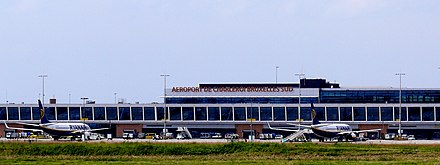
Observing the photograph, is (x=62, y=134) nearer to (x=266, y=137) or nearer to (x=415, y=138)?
(x=266, y=137)

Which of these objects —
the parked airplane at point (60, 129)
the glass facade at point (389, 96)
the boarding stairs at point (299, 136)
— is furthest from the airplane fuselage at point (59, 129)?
the glass facade at point (389, 96)

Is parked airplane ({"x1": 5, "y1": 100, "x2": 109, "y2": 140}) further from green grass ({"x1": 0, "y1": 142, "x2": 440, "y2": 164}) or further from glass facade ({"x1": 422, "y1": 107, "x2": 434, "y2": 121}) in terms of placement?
glass facade ({"x1": 422, "y1": 107, "x2": 434, "y2": 121})

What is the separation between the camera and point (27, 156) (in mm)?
124062

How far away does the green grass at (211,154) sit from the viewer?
109625mm

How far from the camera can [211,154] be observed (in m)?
124

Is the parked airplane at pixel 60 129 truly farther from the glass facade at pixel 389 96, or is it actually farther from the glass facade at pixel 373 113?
the glass facade at pixel 373 113

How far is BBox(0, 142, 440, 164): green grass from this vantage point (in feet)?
360

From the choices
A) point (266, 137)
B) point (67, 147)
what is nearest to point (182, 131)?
point (266, 137)

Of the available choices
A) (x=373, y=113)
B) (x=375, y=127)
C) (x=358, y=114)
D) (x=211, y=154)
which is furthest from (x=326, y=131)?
(x=211, y=154)

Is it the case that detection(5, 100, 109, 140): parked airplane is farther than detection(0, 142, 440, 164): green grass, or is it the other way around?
detection(5, 100, 109, 140): parked airplane

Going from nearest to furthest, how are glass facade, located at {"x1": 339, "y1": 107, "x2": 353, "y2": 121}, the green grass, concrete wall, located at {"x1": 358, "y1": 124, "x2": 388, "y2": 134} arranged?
the green grass < concrete wall, located at {"x1": 358, "y1": 124, "x2": 388, "y2": 134} < glass facade, located at {"x1": 339, "y1": 107, "x2": 353, "y2": 121}

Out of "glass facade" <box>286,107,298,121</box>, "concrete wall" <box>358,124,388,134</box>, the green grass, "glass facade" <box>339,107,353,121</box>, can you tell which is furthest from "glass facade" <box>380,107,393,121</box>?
the green grass

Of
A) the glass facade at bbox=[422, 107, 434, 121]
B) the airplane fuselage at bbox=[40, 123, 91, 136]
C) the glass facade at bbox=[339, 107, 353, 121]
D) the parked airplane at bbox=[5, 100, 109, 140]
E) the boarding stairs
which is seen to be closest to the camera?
the boarding stairs

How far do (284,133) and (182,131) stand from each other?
1699 centimetres
